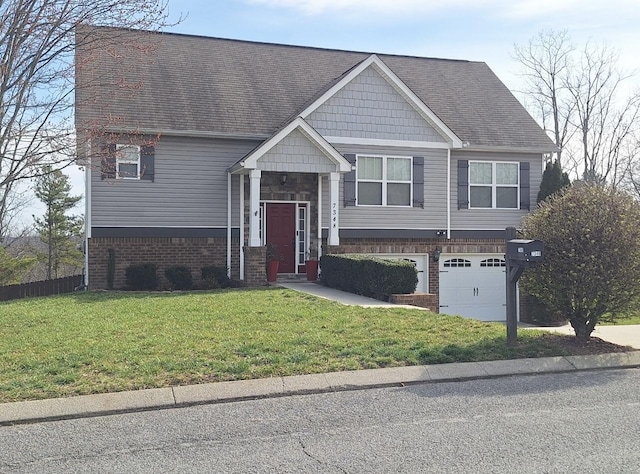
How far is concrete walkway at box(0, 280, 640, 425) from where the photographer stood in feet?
21.6

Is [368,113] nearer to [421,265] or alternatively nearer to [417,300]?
[421,265]

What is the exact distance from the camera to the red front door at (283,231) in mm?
19344

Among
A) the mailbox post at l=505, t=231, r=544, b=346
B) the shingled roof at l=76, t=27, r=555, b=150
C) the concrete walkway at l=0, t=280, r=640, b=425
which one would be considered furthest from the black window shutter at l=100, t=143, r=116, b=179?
the mailbox post at l=505, t=231, r=544, b=346

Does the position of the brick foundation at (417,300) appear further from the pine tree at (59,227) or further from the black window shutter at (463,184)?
the pine tree at (59,227)

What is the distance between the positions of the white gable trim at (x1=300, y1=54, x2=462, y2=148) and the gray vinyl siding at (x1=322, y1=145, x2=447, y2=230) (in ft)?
2.06

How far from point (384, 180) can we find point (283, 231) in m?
3.36

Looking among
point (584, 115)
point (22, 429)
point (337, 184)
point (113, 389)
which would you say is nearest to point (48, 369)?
point (113, 389)

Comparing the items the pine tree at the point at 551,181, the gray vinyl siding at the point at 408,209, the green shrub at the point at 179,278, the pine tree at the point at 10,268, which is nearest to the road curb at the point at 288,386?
the green shrub at the point at 179,278

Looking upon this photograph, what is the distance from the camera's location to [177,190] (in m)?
18.4

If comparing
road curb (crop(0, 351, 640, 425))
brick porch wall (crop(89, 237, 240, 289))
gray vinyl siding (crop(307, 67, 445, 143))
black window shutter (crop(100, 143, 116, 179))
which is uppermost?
gray vinyl siding (crop(307, 67, 445, 143))

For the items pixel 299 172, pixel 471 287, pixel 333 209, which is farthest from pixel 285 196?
pixel 471 287

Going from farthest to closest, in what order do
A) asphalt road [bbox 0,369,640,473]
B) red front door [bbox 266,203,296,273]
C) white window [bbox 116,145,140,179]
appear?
red front door [bbox 266,203,296,273] → white window [bbox 116,145,140,179] → asphalt road [bbox 0,369,640,473]

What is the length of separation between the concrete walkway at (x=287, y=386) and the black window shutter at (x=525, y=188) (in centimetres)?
1275

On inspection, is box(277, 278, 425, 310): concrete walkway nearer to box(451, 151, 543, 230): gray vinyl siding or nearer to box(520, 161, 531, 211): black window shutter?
box(451, 151, 543, 230): gray vinyl siding
